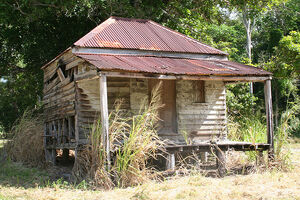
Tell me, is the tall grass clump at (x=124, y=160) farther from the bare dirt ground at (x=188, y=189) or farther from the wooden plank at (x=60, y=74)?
the wooden plank at (x=60, y=74)

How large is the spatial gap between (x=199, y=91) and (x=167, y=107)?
1351 millimetres

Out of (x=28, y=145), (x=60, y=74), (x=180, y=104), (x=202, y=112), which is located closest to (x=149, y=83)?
(x=180, y=104)

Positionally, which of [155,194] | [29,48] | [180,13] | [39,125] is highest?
[180,13]

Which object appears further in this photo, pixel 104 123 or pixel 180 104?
pixel 180 104

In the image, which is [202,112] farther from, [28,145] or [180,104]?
[28,145]

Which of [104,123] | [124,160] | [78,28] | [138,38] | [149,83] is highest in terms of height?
[78,28]

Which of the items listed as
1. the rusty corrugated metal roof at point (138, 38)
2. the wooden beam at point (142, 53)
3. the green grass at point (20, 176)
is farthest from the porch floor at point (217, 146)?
the green grass at point (20, 176)

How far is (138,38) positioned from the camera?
12.6 meters

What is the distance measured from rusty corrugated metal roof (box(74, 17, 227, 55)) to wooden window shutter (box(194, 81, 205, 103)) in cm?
109

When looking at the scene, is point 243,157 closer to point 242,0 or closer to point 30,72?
point 242,0

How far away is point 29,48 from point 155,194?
13.1m

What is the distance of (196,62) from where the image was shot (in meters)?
12.0

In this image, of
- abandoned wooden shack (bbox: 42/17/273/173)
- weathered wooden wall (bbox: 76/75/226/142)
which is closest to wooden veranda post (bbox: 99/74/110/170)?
abandoned wooden shack (bbox: 42/17/273/173)

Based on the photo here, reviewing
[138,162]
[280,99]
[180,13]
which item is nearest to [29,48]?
[180,13]
